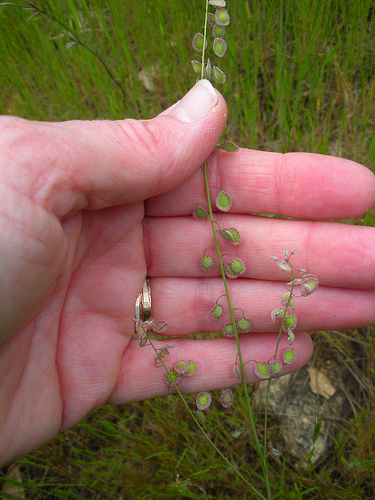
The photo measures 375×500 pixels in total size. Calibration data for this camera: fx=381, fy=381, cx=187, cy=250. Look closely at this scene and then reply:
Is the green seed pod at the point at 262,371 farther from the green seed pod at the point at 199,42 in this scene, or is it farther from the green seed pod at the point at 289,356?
the green seed pod at the point at 199,42

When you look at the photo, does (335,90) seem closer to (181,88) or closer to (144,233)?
(181,88)

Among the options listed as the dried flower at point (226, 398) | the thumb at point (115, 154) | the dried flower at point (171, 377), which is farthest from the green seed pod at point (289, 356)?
the thumb at point (115, 154)

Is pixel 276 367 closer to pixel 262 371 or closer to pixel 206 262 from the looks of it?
pixel 262 371

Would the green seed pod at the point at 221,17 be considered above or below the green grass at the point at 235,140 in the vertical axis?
above

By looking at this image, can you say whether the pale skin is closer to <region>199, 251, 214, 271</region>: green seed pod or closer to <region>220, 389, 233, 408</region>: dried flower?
<region>199, 251, 214, 271</region>: green seed pod

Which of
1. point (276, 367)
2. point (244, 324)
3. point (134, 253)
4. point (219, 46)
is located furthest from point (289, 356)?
point (219, 46)

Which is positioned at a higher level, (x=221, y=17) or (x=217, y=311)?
(x=221, y=17)

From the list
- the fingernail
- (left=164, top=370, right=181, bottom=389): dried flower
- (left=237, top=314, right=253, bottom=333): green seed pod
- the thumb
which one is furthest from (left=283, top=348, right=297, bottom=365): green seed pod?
the fingernail
